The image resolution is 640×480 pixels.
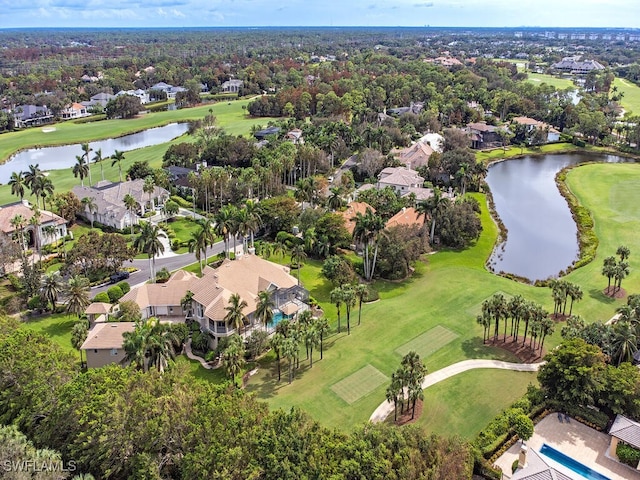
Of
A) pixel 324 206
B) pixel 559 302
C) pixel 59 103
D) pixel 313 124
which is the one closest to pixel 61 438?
pixel 559 302

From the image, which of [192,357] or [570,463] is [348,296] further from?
[570,463]

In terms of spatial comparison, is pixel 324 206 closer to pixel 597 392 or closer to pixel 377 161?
pixel 377 161

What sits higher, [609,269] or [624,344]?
[624,344]

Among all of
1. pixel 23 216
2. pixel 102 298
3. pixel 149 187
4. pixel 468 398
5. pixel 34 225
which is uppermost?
pixel 149 187

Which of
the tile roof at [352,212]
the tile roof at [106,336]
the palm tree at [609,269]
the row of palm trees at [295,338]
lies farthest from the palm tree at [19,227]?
the palm tree at [609,269]

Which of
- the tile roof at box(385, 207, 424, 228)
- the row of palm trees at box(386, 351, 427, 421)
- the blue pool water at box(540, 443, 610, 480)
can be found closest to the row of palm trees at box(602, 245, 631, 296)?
the tile roof at box(385, 207, 424, 228)

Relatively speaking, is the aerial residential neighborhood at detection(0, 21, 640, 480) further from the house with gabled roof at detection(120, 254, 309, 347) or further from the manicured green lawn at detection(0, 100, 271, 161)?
the manicured green lawn at detection(0, 100, 271, 161)

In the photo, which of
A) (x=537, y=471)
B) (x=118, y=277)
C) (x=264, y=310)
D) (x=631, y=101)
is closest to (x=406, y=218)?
(x=264, y=310)
